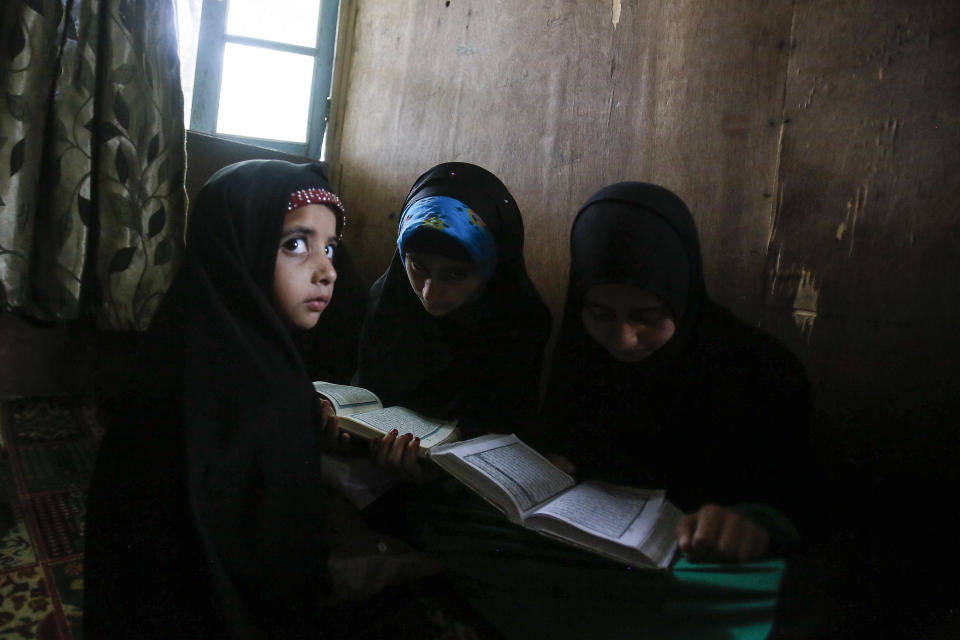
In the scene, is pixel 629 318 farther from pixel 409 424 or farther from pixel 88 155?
pixel 88 155

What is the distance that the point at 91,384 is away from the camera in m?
1.98

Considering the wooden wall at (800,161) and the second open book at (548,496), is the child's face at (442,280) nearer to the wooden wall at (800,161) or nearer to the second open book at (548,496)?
the second open book at (548,496)

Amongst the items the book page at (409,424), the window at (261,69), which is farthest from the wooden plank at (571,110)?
the book page at (409,424)

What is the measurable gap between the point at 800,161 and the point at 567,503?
0.85m

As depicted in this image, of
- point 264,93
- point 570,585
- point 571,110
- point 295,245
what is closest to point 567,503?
point 570,585

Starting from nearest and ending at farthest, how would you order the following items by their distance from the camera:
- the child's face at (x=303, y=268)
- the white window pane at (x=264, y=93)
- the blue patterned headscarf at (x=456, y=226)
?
the child's face at (x=303, y=268)
the blue patterned headscarf at (x=456, y=226)
the white window pane at (x=264, y=93)

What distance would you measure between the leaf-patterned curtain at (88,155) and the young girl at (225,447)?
995 mm

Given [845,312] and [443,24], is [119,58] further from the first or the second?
[845,312]

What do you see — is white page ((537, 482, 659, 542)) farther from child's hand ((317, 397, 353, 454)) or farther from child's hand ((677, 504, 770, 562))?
child's hand ((317, 397, 353, 454))

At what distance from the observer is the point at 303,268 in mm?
1024

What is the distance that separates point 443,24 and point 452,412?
1.45m

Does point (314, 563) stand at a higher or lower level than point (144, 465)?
lower

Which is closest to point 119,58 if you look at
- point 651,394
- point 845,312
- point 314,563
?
point 314,563

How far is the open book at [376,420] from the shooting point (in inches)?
42.8
